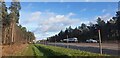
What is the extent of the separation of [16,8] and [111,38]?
2308 centimetres

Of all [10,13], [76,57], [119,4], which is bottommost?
[76,57]

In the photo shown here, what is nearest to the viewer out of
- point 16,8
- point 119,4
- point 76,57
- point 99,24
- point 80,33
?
point 76,57

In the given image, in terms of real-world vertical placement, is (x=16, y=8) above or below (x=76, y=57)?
above

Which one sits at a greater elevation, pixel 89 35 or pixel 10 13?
pixel 10 13

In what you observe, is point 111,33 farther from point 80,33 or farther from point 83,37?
point 80,33

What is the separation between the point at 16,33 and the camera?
6788cm

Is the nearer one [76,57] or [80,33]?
[76,57]

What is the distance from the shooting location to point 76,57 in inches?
428

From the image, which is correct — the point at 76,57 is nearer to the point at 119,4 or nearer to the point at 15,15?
the point at 119,4

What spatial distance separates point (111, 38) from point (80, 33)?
34005 mm

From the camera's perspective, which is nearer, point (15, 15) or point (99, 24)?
point (15, 15)

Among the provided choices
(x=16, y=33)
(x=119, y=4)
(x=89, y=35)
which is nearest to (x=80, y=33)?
(x=89, y=35)

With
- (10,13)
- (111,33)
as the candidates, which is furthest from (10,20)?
(111,33)

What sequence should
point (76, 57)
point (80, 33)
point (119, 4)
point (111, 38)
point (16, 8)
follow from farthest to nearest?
point (80, 33) → point (16, 8) → point (111, 38) → point (119, 4) → point (76, 57)
